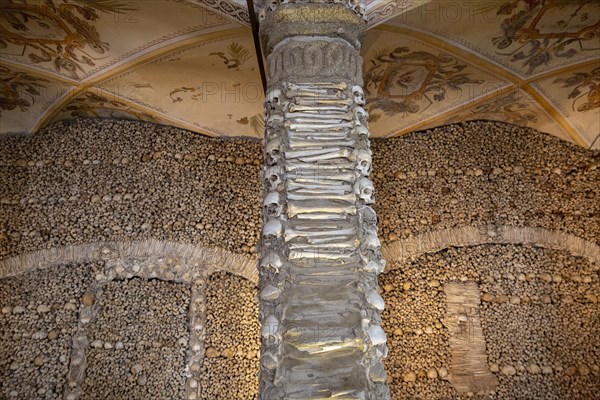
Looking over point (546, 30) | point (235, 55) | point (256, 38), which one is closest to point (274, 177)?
point (256, 38)

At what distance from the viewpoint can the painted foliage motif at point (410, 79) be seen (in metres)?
4.12

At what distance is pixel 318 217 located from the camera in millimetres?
2533

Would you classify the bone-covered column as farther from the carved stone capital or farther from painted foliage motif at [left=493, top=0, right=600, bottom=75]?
painted foliage motif at [left=493, top=0, right=600, bottom=75]

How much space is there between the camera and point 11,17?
371 cm

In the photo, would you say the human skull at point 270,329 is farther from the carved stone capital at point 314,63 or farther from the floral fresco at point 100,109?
the floral fresco at point 100,109

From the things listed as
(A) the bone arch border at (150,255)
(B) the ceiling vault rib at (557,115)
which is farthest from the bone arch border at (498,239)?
(A) the bone arch border at (150,255)

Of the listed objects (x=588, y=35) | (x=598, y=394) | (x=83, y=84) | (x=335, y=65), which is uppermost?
(x=588, y=35)

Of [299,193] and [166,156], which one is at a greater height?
[166,156]

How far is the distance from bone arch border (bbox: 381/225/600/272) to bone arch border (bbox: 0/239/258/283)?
122 cm

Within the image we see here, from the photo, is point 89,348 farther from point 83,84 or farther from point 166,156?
point 83,84

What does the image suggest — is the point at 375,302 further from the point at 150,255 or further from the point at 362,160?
the point at 150,255

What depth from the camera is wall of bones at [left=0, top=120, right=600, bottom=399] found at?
Answer: 402 centimetres

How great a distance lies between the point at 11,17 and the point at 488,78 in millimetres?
3607

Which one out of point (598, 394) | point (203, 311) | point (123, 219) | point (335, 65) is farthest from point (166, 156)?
point (598, 394)
